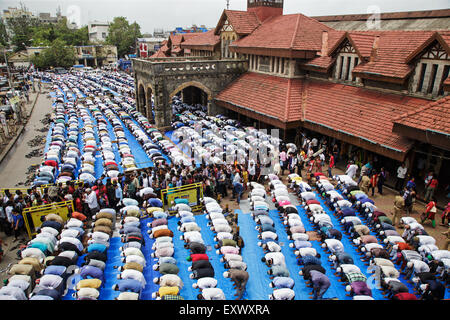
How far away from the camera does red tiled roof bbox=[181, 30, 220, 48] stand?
42.9 m

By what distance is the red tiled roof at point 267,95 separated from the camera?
27.6m

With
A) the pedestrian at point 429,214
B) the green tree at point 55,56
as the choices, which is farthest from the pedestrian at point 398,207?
the green tree at point 55,56

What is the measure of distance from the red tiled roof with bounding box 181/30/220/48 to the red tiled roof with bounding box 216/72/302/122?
10171 mm

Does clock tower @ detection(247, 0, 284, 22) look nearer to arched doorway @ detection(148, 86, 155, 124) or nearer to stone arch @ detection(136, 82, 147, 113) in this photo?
arched doorway @ detection(148, 86, 155, 124)

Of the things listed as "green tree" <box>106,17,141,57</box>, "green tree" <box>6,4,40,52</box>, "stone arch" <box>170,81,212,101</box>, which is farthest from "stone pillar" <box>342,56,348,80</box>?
"green tree" <box>6,4,40,52</box>

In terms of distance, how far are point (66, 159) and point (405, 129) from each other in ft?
79.8

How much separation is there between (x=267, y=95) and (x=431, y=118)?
1540 cm

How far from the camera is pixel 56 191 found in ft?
58.1

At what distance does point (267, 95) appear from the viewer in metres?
30.4

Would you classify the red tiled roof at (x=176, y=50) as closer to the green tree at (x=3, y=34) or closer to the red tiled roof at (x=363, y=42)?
the red tiled roof at (x=363, y=42)

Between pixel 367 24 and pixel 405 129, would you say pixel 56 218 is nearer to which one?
pixel 405 129

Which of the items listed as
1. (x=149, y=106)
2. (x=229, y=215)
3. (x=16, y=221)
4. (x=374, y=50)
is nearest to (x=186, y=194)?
(x=229, y=215)

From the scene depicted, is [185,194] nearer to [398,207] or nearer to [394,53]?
[398,207]

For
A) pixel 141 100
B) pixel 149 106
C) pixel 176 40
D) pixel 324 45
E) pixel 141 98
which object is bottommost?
pixel 149 106
